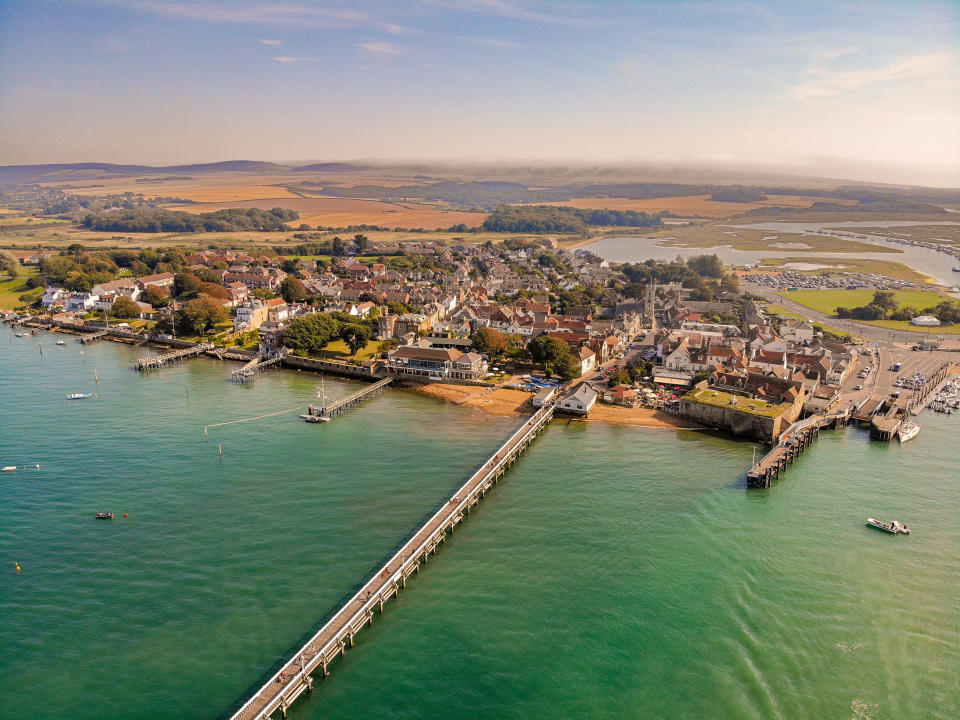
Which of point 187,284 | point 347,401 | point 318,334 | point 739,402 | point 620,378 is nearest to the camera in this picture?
point 739,402

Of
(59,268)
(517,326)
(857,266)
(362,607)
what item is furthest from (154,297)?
(857,266)

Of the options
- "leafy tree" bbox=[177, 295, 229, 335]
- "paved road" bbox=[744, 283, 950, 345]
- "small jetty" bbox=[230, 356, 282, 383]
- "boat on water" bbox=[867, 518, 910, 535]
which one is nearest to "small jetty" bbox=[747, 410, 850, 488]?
"boat on water" bbox=[867, 518, 910, 535]

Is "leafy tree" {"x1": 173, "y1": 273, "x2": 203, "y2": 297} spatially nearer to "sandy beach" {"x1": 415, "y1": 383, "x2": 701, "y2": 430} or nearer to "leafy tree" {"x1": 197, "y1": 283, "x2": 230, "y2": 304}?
"leafy tree" {"x1": 197, "y1": 283, "x2": 230, "y2": 304}

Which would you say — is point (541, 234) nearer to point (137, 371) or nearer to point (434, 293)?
point (434, 293)

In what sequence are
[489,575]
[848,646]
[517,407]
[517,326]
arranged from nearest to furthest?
[848,646] < [489,575] < [517,407] < [517,326]

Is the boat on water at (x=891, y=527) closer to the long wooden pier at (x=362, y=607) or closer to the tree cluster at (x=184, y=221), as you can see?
the long wooden pier at (x=362, y=607)

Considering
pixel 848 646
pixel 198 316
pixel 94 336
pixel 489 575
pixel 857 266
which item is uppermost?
pixel 857 266

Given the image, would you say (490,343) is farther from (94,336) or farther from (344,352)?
(94,336)
